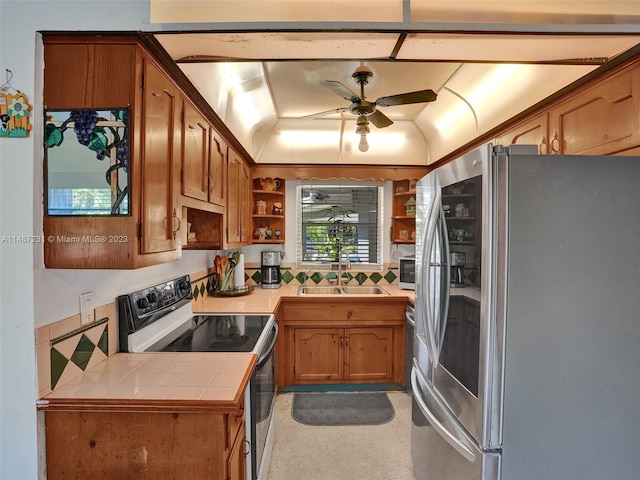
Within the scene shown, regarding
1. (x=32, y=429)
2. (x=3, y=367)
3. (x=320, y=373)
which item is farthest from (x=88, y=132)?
(x=320, y=373)

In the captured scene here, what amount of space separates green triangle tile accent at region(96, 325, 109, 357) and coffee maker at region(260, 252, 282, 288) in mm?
1922

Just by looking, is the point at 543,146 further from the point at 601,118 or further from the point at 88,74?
the point at 88,74

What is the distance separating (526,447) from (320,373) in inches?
77.9

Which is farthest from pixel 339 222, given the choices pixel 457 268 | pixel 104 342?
pixel 104 342

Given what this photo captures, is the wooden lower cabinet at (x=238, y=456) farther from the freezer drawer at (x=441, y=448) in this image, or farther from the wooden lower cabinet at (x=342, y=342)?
the wooden lower cabinet at (x=342, y=342)

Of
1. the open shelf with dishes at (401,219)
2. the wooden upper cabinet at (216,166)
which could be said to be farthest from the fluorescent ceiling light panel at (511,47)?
the open shelf with dishes at (401,219)

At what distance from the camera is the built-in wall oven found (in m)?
1.53

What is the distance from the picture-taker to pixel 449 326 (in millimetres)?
1469

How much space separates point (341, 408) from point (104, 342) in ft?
6.29

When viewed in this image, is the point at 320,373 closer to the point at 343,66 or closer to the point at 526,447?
the point at 526,447

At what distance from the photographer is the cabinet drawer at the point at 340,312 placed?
2936mm

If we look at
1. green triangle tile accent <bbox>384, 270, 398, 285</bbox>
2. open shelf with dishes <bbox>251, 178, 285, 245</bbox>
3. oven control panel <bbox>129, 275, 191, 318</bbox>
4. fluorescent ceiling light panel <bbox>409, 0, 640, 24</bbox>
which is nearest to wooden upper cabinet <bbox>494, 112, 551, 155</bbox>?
fluorescent ceiling light panel <bbox>409, 0, 640, 24</bbox>

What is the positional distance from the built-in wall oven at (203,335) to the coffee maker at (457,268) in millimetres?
942

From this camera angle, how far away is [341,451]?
219cm
